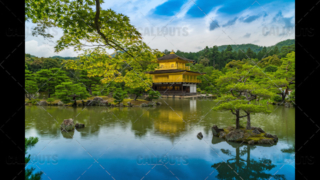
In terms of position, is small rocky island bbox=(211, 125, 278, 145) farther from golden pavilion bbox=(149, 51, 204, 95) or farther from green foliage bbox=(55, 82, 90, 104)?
golden pavilion bbox=(149, 51, 204, 95)

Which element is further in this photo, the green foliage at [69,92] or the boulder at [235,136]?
the green foliage at [69,92]

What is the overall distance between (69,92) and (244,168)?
465 inches

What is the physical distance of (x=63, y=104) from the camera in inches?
522

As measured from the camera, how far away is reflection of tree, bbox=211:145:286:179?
3.24 metres

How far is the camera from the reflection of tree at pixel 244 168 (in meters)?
3.24

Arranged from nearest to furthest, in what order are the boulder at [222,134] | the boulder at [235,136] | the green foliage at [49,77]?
the boulder at [235,136] < the boulder at [222,134] < the green foliage at [49,77]

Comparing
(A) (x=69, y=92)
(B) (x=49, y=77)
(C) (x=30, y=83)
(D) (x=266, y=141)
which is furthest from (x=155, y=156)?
(B) (x=49, y=77)

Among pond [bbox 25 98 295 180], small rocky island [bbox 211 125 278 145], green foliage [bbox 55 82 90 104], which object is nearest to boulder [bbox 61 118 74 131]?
pond [bbox 25 98 295 180]

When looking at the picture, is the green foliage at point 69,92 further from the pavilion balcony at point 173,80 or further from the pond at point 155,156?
the pavilion balcony at point 173,80

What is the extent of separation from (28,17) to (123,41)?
1.23m

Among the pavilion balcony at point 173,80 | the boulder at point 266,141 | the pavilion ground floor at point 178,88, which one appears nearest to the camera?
the boulder at point 266,141

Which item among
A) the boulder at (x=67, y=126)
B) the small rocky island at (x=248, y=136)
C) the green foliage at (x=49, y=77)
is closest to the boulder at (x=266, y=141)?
the small rocky island at (x=248, y=136)

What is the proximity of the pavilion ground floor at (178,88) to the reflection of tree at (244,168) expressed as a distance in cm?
1807
